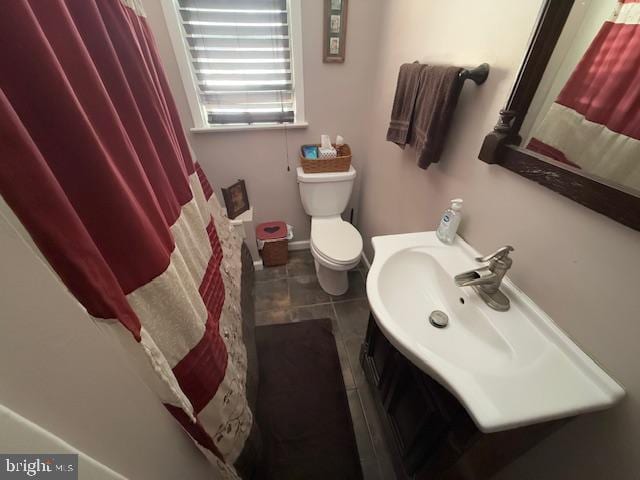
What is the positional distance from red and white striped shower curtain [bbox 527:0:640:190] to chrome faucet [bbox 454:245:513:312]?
0.25 meters

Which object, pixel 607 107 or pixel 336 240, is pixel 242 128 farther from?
pixel 607 107

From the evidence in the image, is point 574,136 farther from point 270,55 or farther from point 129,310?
point 270,55

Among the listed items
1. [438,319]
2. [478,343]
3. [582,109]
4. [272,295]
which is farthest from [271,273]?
[582,109]

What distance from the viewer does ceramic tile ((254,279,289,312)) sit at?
5.57 ft

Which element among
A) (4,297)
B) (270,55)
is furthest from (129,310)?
(270,55)

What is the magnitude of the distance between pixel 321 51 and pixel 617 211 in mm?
1539

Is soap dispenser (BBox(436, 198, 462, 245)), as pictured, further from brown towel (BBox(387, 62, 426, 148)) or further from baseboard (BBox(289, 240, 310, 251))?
baseboard (BBox(289, 240, 310, 251))

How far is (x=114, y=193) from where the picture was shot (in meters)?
0.45

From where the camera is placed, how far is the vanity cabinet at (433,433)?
1.96 feet

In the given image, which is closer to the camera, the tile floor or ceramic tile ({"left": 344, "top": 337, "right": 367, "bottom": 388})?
the tile floor

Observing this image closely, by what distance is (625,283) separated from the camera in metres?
0.47

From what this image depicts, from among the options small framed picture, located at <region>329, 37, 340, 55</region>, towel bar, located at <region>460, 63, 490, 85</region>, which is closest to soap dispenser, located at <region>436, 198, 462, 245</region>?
towel bar, located at <region>460, 63, 490, 85</region>

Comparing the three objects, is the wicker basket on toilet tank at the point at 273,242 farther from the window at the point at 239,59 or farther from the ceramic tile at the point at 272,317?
the window at the point at 239,59

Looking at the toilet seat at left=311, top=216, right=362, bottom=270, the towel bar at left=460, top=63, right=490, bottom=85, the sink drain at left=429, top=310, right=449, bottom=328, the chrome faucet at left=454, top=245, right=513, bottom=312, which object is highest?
the towel bar at left=460, top=63, right=490, bottom=85
